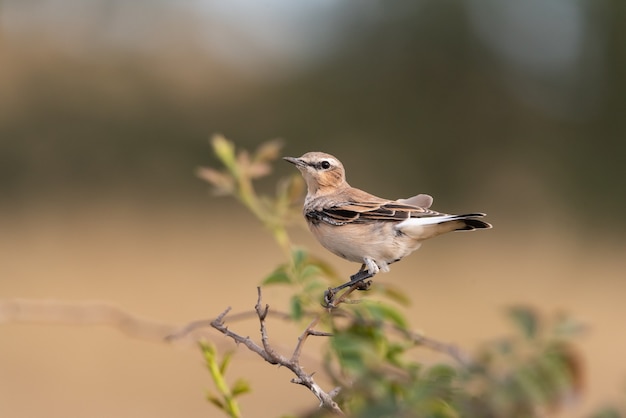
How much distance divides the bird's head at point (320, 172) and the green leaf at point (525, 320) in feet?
7.56

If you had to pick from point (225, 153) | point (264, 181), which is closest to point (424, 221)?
point (225, 153)

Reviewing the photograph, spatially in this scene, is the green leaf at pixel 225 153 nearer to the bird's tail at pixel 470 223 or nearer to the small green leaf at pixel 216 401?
the bird's tail at pixel 470 223

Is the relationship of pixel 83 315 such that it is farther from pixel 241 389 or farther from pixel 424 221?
pixel 424 221

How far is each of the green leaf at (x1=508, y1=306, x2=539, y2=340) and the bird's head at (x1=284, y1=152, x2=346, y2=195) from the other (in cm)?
231

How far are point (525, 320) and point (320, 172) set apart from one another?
2.38m

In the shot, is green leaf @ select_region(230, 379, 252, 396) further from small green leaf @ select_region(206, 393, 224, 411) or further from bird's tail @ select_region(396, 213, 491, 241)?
bird's tail @ select_region(396, 213, 491, 241)

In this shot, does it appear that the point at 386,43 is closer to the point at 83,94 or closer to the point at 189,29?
the point at 189,29

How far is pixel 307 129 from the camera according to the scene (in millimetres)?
16766

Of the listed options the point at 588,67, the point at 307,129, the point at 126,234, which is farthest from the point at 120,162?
the point at 588,67

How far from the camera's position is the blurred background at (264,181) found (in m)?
9.61

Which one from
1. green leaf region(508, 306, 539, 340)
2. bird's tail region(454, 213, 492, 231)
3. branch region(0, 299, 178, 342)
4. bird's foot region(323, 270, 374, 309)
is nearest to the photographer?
green leaf region(508, 306, 539, 340)

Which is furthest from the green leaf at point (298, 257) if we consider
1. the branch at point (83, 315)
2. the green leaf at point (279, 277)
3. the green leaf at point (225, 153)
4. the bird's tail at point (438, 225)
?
the green leaf at point (225, 153)

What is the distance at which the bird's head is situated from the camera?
10.7 feet

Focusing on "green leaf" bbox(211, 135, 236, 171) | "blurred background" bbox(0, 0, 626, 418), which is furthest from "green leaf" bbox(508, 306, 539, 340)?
"blurred background" bbox(0, 0, 626, 418)
